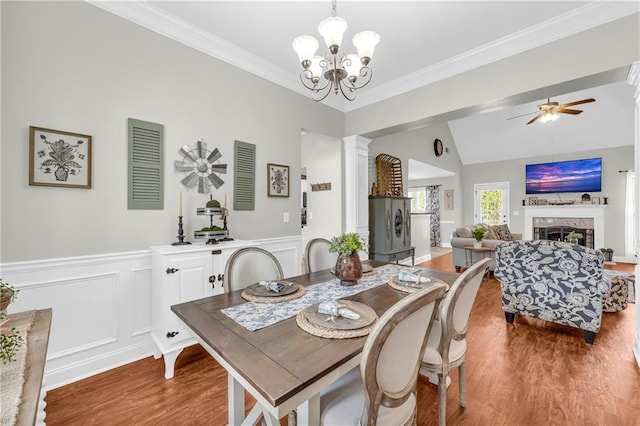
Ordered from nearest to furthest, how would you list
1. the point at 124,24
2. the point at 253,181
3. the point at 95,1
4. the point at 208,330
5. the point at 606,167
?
the point at 208,330
the point at 95,1
the point at 124,24
the point at 253,181
the point at 606,167

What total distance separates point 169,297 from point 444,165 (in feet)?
24.3

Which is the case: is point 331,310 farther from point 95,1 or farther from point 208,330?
point 95,1

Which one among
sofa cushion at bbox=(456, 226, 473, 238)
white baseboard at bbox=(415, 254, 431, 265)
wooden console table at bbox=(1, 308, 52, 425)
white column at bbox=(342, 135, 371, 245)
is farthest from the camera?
white baseboard at bbox=(415, 254, 431, 265)

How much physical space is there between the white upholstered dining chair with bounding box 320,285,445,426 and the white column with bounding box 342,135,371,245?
9.55 ft

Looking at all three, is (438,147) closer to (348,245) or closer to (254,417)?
(348,245)

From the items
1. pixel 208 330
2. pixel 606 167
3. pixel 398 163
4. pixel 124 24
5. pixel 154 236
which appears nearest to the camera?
pixel 208 330

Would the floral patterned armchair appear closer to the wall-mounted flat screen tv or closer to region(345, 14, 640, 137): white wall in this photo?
region(345, 14, 640, 137): white wall

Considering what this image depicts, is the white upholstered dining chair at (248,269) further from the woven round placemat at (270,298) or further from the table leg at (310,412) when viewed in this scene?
the table leg at (310,412)

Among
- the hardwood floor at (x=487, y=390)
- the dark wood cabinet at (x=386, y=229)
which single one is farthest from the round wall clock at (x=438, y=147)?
the hardwood floor at (x=487, y=390)

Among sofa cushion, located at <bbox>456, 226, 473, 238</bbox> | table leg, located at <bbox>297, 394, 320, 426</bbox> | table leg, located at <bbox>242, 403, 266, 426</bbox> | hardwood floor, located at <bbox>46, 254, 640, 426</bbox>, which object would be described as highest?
sofa cushion, located at <bbox>456, 226, 473, 238</bbox>

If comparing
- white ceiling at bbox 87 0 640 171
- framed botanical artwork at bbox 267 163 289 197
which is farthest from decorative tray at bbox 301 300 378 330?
white ceiling at bbox 87 0 640 171

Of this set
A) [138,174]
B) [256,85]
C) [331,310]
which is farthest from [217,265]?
A: [256,85]

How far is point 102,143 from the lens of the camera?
2.12 metres

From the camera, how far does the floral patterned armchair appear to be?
2529 millimetres
